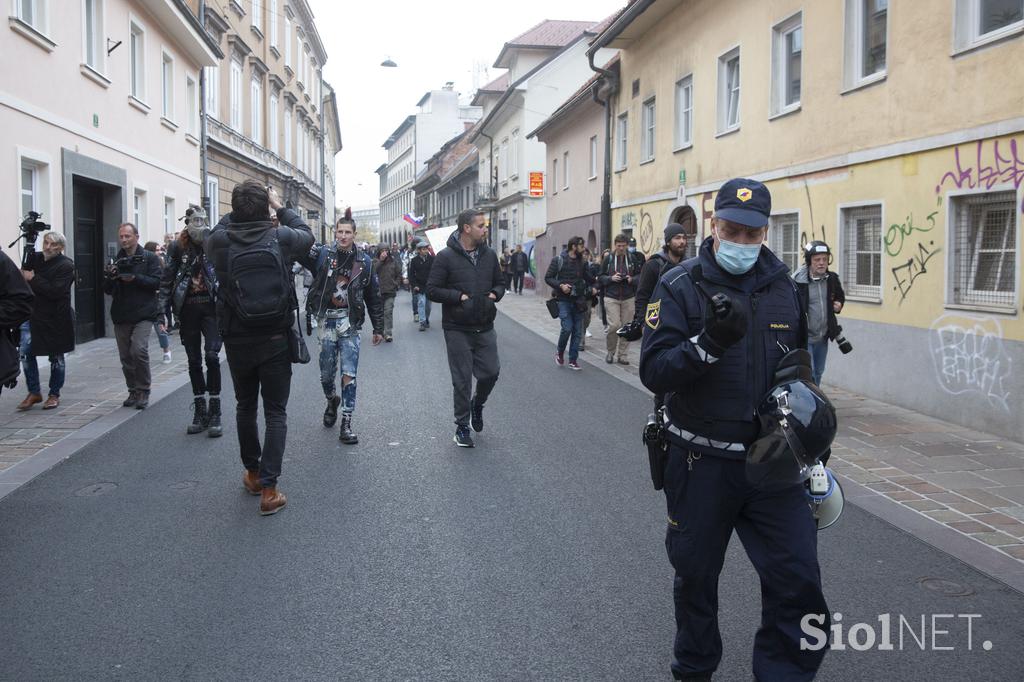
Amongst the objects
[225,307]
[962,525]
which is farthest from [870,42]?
[225,307]

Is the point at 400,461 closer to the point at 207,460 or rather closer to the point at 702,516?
the point at 207,460

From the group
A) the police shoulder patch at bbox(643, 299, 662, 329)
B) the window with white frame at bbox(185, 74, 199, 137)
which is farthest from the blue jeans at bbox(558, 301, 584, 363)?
the window with white frame at bbox(185, 74, 199, 137)

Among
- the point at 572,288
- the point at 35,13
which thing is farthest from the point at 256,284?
the point at 35,13

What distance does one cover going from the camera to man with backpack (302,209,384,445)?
25.6 feet

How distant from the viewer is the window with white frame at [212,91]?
26.2 meters

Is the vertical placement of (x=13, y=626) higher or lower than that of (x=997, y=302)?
lower

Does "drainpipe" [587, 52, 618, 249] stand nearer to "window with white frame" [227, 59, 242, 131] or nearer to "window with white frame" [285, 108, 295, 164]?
"window with white frame" [227, 59, 242, 131]

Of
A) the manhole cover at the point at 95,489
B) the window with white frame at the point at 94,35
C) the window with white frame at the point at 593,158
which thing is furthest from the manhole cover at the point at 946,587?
the window with white frame at the point at 593,158

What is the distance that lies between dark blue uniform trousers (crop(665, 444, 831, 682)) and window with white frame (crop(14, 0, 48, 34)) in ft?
41.6

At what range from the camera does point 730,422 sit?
3.09 metres

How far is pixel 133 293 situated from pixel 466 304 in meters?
3.57

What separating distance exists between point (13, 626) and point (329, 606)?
1293mm

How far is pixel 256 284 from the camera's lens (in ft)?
17.9

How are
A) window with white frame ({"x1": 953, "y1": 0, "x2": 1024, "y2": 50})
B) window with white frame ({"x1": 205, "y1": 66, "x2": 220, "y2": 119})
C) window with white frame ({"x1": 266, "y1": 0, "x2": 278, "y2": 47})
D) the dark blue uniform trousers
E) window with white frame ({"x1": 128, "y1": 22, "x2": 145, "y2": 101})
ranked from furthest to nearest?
window with white frame ({"x1": 266, "y1": 0, "x2": 278, "y2": 47}), window with white frame ({"x1": 205, "y1": 66, "x2": 220, "y2": 119}), window with white frame ({"x1": 128, "y1": 22, "x2": 145, "y2": 101}), window with white frame ({"x1": 953, "y1": 0, "x2": 1024, "y2": 50}), the dark blue uniform trousers
